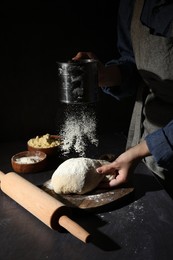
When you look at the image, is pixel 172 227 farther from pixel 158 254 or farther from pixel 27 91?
pixel 27 91

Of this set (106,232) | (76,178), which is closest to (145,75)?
(76,178)

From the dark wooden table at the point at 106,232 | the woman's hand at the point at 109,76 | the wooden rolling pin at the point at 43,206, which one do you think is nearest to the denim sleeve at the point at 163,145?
the dark wooden table at the point at 106,232

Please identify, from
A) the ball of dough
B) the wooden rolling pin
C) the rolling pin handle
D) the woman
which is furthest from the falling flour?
the rolling pin handle

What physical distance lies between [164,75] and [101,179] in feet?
1.85

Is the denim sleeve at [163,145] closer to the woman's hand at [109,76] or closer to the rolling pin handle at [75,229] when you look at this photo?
the rolling pin handle at [75,229]

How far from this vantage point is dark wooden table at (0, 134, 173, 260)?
961 millimetres

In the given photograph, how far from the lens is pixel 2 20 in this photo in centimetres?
184

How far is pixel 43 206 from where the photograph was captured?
108 centimetres

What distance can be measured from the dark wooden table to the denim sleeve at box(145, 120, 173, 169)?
14cm

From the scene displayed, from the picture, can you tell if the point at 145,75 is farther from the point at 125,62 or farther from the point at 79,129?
the point at 79,129

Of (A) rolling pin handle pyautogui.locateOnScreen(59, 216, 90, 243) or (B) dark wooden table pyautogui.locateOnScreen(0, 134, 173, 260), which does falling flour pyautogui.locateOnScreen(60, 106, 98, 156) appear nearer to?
(B) dark wooden table pyautogui.locateOnScreen(0, 134, 173, 260)

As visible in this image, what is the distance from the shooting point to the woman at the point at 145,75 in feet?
4.26

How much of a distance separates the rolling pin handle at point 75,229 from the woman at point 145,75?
1.01 feet

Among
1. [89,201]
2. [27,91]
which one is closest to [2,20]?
[27,91]
